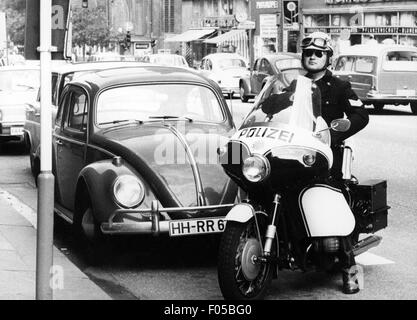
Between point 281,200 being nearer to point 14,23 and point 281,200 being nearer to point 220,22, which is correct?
point 220,22

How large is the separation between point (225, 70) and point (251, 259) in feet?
98.8

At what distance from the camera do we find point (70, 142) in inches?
354

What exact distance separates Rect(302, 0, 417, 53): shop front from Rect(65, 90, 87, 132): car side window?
2997cm

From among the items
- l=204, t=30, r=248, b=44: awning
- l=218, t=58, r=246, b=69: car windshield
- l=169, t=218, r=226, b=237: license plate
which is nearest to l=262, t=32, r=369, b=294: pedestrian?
l=169, t=218, r=226, b=237: license plate

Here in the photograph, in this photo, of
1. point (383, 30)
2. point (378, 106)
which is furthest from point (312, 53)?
point (383, 30)

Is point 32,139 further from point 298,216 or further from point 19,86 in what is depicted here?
point 298,216

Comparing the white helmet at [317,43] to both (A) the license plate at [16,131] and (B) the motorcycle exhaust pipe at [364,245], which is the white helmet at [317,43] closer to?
(B) the motorcycle exhaust pipe at [364,245]

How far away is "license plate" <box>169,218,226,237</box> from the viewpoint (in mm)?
7277

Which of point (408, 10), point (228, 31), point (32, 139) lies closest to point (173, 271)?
point (32, 139)

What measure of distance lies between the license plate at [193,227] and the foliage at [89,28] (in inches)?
2753

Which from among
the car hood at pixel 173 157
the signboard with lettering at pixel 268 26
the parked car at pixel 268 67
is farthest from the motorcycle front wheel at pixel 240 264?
the signboard with lettering at pixel 268 26

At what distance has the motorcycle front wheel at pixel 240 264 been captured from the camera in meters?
6.07

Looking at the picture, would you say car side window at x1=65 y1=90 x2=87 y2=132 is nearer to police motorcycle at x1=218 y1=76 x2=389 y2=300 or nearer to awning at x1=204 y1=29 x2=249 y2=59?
police motorcycle at x1=218 y1=76 x2=389 y2=300

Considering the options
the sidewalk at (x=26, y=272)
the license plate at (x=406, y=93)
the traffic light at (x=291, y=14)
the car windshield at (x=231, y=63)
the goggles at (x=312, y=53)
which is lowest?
the sidewalk at (x=26, y=272)
